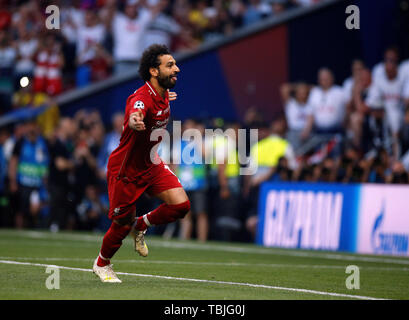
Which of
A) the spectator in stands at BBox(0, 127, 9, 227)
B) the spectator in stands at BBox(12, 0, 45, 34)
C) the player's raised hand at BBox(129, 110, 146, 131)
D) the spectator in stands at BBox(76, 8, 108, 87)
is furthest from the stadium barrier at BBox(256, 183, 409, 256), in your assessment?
the spectator in stands at BBox(12, 0, 45, 34)

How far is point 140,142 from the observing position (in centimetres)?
986

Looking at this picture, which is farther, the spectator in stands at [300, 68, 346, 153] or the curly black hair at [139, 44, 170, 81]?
the spectator in stands at [300, 68, 346, 153]

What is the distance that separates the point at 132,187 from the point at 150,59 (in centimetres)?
137

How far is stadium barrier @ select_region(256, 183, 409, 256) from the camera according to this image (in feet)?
51.3

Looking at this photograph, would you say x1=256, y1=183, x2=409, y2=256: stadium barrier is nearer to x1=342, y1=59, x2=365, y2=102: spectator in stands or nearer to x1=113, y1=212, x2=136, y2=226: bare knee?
x1=342, y1=59, x2=365, y2=102: spectator in stands

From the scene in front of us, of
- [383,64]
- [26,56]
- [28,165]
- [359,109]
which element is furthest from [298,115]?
[26,56]

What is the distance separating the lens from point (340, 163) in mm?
17375

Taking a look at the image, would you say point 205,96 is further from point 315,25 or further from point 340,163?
point 340,163

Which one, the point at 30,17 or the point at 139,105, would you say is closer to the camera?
the point at 139,105

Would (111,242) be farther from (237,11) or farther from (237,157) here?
(237,11)

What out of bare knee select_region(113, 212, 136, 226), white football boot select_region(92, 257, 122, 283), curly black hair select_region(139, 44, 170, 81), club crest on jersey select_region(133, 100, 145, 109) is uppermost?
curly black hair select_region(139, 44, 170, 81)

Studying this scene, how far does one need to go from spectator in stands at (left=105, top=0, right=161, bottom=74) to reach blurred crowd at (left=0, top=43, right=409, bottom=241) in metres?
1.61
